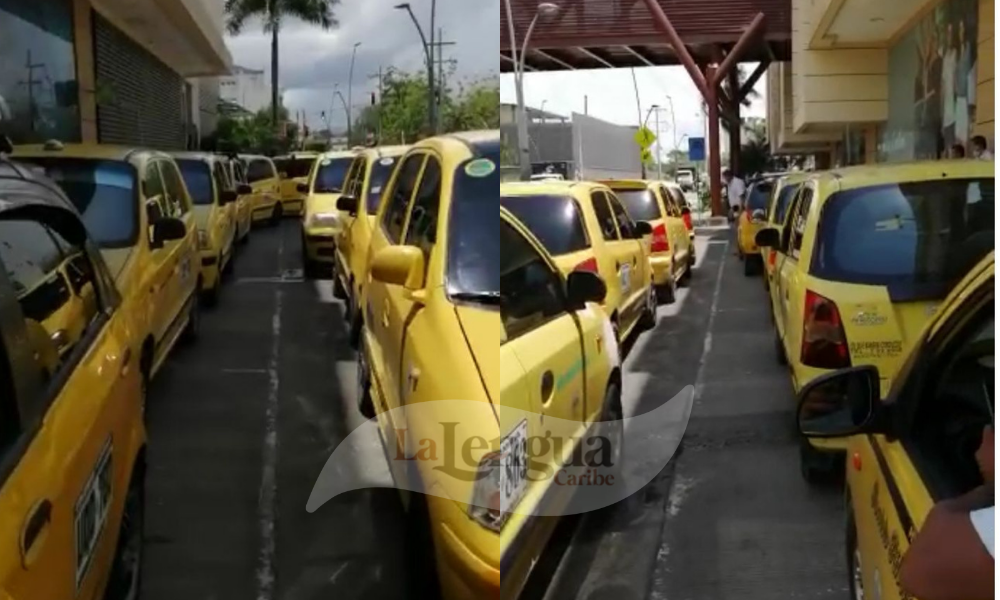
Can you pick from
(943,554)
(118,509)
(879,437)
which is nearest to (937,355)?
(879,437)

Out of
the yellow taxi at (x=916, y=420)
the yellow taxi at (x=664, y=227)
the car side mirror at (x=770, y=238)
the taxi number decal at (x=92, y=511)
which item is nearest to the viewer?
the yellow taxi at (x=916, y=420)

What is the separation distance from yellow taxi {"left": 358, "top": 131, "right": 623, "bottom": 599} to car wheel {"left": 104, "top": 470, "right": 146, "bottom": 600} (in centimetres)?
47

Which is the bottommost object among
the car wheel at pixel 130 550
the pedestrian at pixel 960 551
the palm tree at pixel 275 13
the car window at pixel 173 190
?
the car wheel at pixel 130 550

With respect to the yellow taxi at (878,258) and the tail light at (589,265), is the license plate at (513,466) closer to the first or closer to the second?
the yellow taxi at (878,258)

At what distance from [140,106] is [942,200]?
161cm

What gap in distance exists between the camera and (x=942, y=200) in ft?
7.50

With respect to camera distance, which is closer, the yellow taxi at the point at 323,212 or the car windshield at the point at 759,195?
the yellow taxi at the point at 323,212

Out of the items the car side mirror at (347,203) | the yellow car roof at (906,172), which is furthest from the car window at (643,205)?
the car side mirror at (347,203)

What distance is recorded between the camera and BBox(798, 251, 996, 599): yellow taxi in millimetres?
1463

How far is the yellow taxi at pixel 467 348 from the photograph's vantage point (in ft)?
6.24

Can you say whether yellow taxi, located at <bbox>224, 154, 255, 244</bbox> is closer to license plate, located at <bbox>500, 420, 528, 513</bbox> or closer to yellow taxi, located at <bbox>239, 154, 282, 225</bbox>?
yellow taxi, located at <bbox>239, 154, 282, 225</bbox>

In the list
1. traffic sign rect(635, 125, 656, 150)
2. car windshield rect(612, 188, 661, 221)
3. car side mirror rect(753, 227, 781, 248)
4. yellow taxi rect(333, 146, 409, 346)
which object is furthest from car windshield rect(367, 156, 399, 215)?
car windshield rect(612, 188, 661, 221)

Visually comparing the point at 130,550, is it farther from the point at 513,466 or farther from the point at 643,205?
the point at 643,205

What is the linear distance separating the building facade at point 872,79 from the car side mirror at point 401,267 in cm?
115
